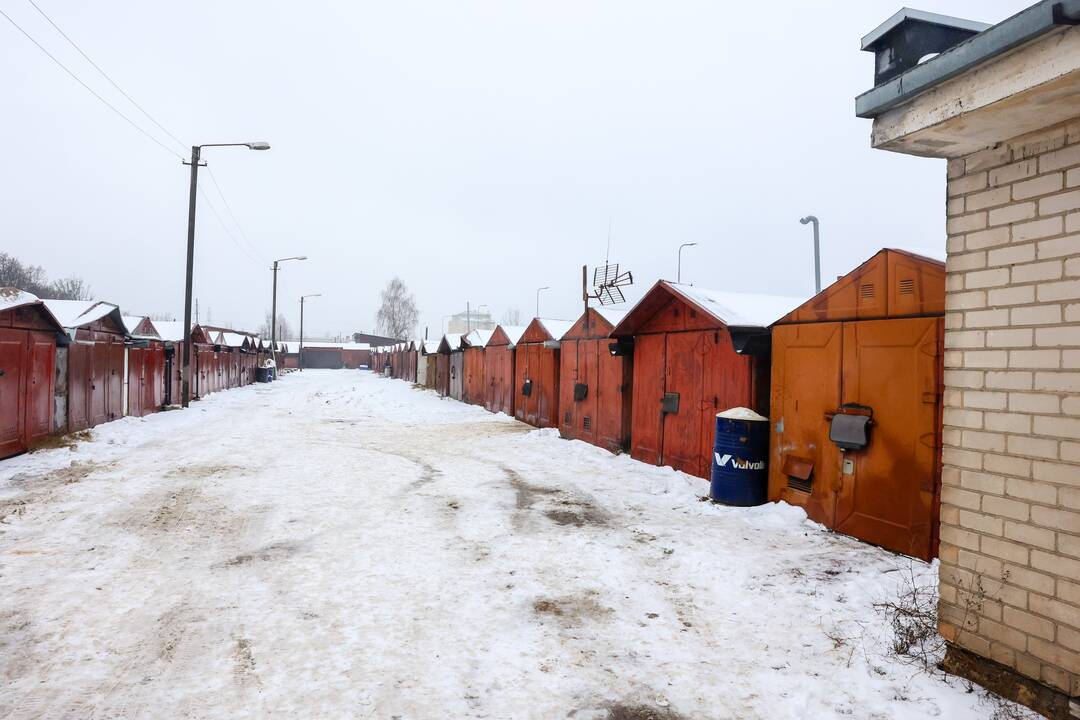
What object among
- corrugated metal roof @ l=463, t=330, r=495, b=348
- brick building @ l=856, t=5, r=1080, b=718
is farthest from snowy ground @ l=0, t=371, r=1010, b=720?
corrugated metal roof @ l=463, t=330, r=495, b=348

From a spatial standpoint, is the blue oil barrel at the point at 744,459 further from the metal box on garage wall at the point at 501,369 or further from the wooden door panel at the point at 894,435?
the metal box on garage wall at the point at 501,369

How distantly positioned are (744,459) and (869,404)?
194 centimetres

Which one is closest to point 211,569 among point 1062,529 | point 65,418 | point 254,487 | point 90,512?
point 90,512

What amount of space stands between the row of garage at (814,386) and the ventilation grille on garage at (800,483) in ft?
0.06

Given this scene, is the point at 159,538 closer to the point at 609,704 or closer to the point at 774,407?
the point at 609,704

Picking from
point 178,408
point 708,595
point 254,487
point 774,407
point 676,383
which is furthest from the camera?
point 178,408

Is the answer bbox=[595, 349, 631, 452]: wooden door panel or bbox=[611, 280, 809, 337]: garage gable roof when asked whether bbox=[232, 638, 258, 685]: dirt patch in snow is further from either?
bbox=[595, 349, 631, 452]: wooden door panel

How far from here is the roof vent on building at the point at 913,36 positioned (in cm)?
375

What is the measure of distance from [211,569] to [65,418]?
11.1 meters

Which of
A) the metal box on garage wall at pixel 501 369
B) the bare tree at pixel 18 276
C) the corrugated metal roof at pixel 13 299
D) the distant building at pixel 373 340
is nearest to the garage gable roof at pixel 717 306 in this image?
the metal box on garage wall at pixel 501 369

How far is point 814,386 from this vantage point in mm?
7188

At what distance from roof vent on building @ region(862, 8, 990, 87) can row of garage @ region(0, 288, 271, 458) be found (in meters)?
13.5

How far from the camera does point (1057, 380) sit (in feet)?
10.7

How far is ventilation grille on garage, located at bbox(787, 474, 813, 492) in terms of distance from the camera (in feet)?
23.7
